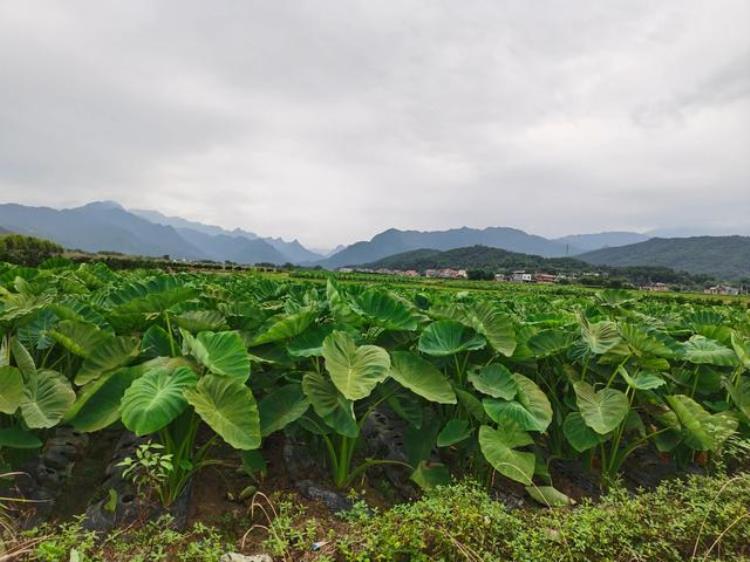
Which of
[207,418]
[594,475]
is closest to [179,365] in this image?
[207,418]

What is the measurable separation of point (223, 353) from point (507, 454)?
190 cm

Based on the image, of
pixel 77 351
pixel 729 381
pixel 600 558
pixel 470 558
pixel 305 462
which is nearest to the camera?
pixel 470 558

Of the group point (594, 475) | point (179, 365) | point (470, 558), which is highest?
point (179, 365)

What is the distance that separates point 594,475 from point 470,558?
6.39 feet

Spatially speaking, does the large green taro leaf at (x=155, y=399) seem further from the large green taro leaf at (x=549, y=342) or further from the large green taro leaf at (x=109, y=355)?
the large green taro leaf at (x=549, y=342)

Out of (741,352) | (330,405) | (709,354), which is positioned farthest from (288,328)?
(741,352)

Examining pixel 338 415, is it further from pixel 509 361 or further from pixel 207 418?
pixel 509 361

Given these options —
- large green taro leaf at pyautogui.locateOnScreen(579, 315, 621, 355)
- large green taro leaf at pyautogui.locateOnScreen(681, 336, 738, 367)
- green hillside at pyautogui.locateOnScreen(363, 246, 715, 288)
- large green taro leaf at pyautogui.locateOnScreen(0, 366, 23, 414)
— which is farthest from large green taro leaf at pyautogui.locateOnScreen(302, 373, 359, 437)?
green hillside at pyautogui.locateOnScreen(363, 246, 715, 288)

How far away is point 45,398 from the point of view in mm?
2676

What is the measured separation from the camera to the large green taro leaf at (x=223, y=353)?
2.63m

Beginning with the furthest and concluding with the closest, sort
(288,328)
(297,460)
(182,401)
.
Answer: (297,460) < (288,328) < (182,401)

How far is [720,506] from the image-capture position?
2.82 metres

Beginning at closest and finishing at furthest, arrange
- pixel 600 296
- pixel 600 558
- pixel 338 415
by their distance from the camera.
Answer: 1. pixel 600 558
2. pixel 338 415
3. pixel 600 296

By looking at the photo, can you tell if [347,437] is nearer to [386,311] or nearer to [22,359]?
[386,311]
